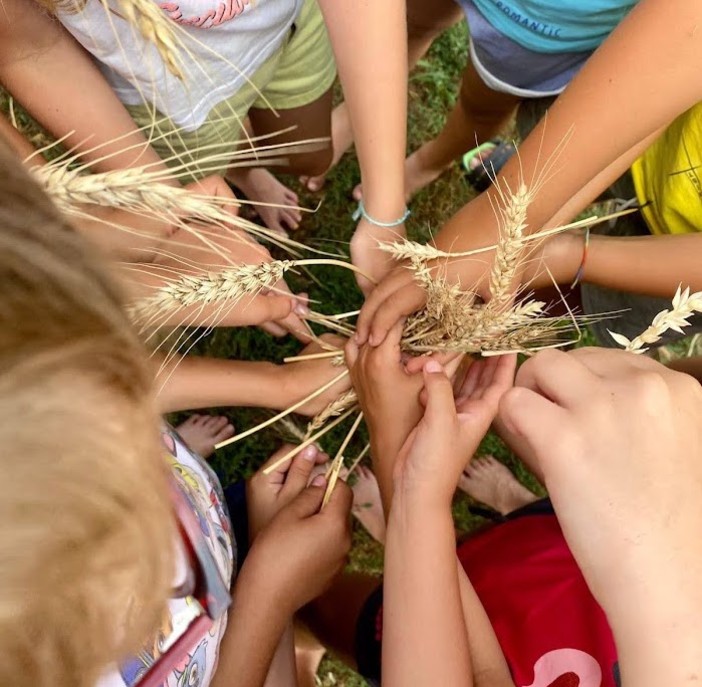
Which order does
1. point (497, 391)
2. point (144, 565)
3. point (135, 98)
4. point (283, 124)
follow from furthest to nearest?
point (283, 124) < point (135, 98) < point (497, 391) < point (144, 565)

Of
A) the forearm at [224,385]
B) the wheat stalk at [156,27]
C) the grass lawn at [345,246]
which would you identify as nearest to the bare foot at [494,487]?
the grass lawn at [345,246]

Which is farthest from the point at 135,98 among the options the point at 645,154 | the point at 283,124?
the point at 645,154

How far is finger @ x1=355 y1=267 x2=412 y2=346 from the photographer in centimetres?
70

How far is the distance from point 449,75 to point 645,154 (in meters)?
0.77

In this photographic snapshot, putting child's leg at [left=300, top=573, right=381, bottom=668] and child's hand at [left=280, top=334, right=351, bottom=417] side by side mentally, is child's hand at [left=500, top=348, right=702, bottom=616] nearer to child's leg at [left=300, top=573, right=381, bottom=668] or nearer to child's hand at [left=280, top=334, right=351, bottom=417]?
child's hand at [left=280, top=334, right=351, bottom=417]

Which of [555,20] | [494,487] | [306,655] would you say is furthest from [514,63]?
[306,655]

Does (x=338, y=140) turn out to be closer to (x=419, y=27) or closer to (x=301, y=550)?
(x=419, y=27)

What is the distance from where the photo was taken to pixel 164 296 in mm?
560

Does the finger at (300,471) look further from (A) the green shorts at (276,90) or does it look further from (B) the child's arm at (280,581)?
(A) the green shorts at (276,90)

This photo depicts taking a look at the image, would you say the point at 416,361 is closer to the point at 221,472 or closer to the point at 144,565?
the point at 144,565

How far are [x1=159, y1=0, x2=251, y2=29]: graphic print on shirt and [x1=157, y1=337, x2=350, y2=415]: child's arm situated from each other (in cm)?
47

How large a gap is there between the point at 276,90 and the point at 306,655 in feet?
3.63

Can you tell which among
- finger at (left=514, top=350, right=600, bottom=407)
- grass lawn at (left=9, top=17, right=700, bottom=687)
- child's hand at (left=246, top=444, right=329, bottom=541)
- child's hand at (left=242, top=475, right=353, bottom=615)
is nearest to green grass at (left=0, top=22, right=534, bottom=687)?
grass lawn at (left=9, top=17, right=700, bottom=687)

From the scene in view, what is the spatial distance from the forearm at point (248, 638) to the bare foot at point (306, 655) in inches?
15.6
